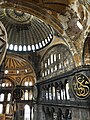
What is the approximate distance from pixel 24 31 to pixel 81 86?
13492mm

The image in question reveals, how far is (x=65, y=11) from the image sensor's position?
10234 mm

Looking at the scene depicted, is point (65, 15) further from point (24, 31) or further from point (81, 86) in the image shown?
point (24, 31)

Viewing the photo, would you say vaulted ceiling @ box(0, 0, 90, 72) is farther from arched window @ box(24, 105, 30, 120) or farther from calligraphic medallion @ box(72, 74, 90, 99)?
arched window @ box(24, 105, 30, 120)

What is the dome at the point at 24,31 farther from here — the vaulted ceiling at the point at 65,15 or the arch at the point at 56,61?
the vaulted ceiling at the point at 65,15

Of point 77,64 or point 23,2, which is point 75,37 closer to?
point 77,64

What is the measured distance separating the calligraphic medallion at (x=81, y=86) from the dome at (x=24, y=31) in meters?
9.11

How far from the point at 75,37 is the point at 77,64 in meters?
1.88

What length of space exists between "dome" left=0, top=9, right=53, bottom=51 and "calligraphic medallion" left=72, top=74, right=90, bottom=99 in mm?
9113

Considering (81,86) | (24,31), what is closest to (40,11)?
(81,86)

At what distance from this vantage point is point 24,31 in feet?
67.8

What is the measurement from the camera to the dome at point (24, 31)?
18.7m

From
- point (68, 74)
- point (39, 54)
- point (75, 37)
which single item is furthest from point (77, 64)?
point (39, 54)

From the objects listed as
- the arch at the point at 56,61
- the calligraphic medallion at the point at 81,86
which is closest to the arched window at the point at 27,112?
the arch at the point at 56,61

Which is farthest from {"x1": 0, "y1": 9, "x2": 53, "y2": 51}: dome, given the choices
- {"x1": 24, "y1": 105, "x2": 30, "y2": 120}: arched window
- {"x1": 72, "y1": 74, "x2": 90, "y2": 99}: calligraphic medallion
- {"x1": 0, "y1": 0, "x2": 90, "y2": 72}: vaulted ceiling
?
{"x1": 24, "y1": 105, "x2": 30, "y2": 120}: arched window
